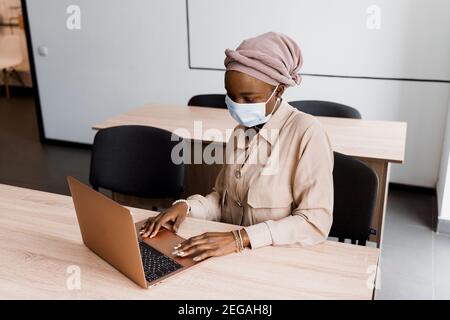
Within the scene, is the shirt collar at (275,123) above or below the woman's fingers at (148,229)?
above

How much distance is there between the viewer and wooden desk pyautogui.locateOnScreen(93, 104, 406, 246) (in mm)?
2385

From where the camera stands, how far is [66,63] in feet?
14.8

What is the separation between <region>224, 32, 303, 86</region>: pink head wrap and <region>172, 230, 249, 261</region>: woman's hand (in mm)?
460

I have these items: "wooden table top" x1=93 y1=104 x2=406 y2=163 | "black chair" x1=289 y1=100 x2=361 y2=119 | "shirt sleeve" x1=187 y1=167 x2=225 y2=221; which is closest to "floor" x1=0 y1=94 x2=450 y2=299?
"wooden table top" x1=93 y1=104 x2=406 y2=163

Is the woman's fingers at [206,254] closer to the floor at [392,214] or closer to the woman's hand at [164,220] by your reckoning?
the woman's hand at [164,220]

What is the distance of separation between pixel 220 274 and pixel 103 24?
351 cm

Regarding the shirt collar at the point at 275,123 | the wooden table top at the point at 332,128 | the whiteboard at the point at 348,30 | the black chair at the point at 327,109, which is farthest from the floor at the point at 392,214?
the shirt collar at the point at 275,123

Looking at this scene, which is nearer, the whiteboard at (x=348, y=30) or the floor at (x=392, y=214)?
the floor at (x=392, y=214)

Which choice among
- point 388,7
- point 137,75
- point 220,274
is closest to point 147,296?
point 220,274

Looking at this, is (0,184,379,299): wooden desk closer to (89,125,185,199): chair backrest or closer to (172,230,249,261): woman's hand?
(172,230,249,261): woman's hand

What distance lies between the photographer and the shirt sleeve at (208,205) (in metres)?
1.61

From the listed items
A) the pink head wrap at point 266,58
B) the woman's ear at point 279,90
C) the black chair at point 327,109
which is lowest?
the black chair at point 327,109

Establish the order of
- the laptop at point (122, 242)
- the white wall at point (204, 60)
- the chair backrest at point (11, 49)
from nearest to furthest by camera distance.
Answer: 1. the laptop at point (122, 242)
2. the white wall at point (204, 60)
3. the chair backrest at point (11, 49)

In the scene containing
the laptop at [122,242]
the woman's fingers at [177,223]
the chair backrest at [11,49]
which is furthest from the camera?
the chair backrest at [11,49]
